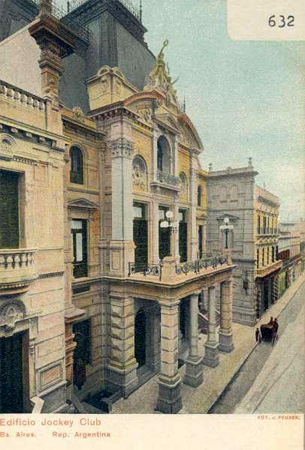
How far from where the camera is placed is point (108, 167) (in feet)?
28.9

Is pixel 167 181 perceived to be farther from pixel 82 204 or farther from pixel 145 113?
pixel 82 204

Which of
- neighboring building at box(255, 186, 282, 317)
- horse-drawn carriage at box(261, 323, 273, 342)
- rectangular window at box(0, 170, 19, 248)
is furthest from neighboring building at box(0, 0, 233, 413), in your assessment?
neighboring building at box(255, 186, 282, 317)

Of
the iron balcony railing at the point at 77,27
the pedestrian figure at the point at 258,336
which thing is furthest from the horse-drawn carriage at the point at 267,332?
the iron balcony railing at the point at 77,27

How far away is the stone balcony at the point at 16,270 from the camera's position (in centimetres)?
446

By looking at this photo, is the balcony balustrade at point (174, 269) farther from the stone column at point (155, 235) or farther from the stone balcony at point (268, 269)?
the stone balcony at point (268, 269)

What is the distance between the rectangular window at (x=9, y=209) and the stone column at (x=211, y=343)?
8000 mm

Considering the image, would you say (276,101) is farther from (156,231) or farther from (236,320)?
(236,320)

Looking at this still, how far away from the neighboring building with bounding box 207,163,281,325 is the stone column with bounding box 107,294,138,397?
8444 mm

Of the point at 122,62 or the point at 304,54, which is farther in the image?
the point at 122,62

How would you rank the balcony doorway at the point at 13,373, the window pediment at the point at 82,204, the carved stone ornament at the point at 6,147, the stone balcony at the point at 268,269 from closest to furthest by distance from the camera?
1. the carved stone ornament at the point at 6,147
2. the balcony doorway at the point at 13,373
3. the window pediment at the point at 82,204
4. the stone balcony at the point at 268,269

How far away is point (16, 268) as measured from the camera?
461 centimetres

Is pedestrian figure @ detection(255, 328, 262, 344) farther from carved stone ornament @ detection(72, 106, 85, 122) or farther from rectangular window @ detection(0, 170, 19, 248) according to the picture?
carved stone ornament @ detection(72, 106, 85, 122)
